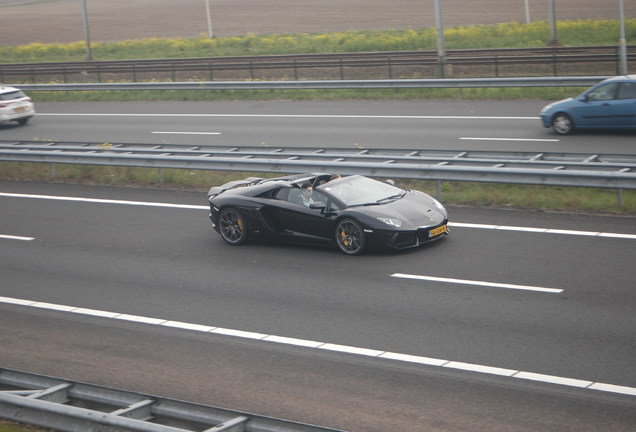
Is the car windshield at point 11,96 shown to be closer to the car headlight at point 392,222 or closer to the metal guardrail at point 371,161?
the metal guardrail at point 371,161

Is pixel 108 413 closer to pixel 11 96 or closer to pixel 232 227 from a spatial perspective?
pixel 232 227

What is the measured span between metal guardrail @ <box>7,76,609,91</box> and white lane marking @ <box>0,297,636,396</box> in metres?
17.9

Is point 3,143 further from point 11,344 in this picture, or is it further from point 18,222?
point 11,344

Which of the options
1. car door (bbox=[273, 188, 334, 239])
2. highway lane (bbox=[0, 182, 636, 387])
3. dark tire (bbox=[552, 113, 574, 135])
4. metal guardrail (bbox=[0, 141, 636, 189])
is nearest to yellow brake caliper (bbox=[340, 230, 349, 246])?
car door (bbox=[273, 188, 334, 239])

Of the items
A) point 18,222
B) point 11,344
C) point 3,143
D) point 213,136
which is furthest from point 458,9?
point 11,344

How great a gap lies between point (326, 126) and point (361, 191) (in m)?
11.5

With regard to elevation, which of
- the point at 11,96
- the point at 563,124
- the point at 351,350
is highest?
the point at 11,96

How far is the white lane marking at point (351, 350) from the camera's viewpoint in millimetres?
6746

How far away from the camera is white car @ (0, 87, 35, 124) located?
87.2 feet

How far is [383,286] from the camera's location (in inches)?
385

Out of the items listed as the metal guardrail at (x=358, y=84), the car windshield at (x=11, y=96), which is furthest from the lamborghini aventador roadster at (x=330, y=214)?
the car windshield at (x=11, y=96)

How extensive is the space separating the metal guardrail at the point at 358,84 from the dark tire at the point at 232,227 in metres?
15.2

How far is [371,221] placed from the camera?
10.8 meters

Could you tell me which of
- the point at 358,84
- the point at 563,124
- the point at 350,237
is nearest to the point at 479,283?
the point at 350,237
